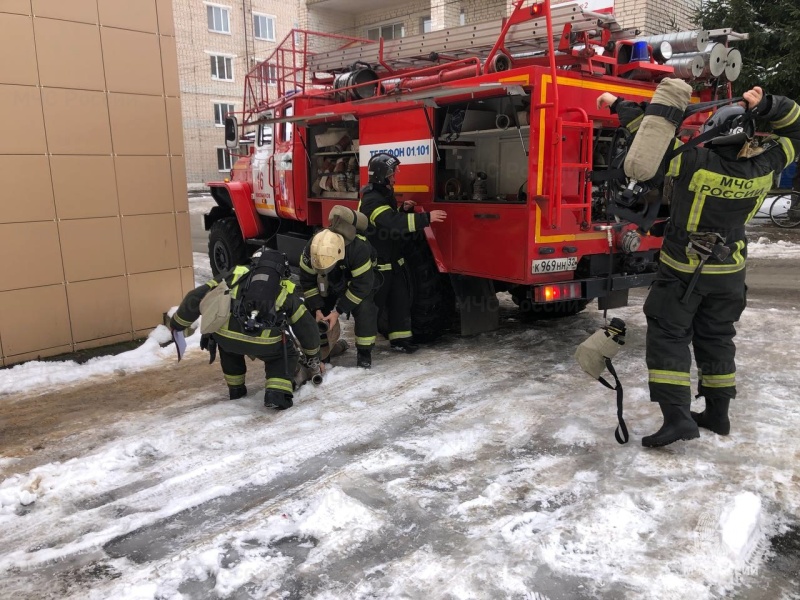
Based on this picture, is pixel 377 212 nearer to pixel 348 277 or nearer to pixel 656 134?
pixel 348 277

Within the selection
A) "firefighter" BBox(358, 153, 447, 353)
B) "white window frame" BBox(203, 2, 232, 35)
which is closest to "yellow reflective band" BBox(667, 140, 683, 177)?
"firefighter" BBox(358, 153, 447, 353)

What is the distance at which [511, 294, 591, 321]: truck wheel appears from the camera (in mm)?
6750

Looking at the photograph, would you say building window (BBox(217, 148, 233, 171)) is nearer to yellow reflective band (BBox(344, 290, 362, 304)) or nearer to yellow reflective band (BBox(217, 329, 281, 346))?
yellow reflective band (BBox(344, 290, 362, 304))

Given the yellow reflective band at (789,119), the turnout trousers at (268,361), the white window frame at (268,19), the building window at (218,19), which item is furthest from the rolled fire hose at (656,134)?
the white window frame at (268,19)

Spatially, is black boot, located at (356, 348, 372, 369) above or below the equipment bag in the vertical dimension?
below

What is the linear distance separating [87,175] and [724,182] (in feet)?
16.8

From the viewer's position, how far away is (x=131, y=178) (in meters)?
5.98

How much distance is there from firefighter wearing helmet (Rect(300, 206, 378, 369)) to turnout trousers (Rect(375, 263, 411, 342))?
220mm

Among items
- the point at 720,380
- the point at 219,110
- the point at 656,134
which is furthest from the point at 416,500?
the point at 219,110

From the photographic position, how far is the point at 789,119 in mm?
3311

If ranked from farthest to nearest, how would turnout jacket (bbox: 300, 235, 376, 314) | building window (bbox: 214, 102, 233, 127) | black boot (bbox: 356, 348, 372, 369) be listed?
1. building window (bbox: 214, 102, 233, 127)
2. black boot (bbox: 356, 348, 372, 369)
3. turnout jacket (bbox: 300, 235, 376, 314)

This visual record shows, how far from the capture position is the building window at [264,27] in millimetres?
32678

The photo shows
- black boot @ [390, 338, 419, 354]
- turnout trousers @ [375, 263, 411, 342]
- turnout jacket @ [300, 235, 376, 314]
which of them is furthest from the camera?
black boot @ [390, 338, 419, 354]

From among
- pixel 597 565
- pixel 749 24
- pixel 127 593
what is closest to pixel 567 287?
pixel 597 565
